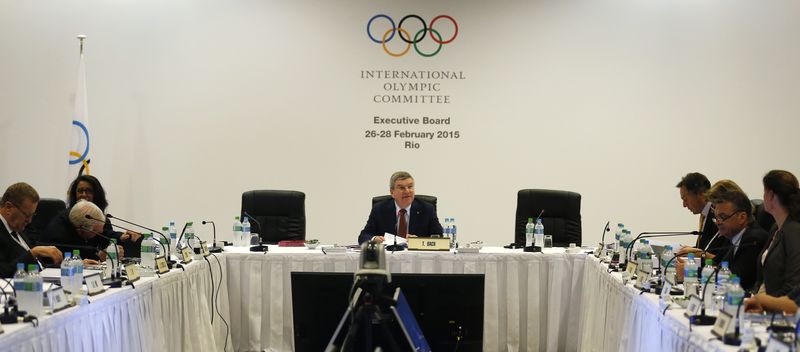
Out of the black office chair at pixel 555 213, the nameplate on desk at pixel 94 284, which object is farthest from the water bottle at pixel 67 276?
the black office chair at pixel 555 213

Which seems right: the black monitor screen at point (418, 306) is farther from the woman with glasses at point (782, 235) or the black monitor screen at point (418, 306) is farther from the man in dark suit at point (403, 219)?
the man in dark suit at point (403, 219)

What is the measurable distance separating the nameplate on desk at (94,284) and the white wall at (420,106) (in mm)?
3949

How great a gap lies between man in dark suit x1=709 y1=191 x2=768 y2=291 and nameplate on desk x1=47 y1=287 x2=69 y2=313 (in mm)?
3262

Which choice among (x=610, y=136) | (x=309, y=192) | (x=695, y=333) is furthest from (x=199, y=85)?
A: (x=695, y=333)

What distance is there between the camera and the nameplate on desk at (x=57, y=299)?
312cm

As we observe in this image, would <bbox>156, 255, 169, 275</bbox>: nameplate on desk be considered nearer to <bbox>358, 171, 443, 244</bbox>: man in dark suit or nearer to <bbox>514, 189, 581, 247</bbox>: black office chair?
<bbox>358, 171, 443, 244</bbox>: man in dark suit

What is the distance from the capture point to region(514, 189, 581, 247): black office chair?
6.00m

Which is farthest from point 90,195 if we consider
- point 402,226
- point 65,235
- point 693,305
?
point 693,305

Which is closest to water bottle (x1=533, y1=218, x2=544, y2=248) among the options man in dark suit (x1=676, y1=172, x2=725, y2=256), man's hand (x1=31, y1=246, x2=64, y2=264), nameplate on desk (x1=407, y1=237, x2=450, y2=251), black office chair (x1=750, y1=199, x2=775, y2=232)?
nameplate on desk (x1=407, y1=237, x2=450, y2=251)

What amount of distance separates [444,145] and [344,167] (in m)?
0.99

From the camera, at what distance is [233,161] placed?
7.54 metres

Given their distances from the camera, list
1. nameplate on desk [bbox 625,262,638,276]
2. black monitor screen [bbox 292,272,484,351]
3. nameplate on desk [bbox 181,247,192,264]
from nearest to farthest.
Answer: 1. black monitor screen [bbox 292,272,484,351]
2. nameplate on desk [bbox 625,262,638,276]
3. nameplate on desk [bbox 181,247,192,264]

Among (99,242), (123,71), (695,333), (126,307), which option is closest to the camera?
(695,333)

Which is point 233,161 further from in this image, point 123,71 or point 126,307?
point 126,307
